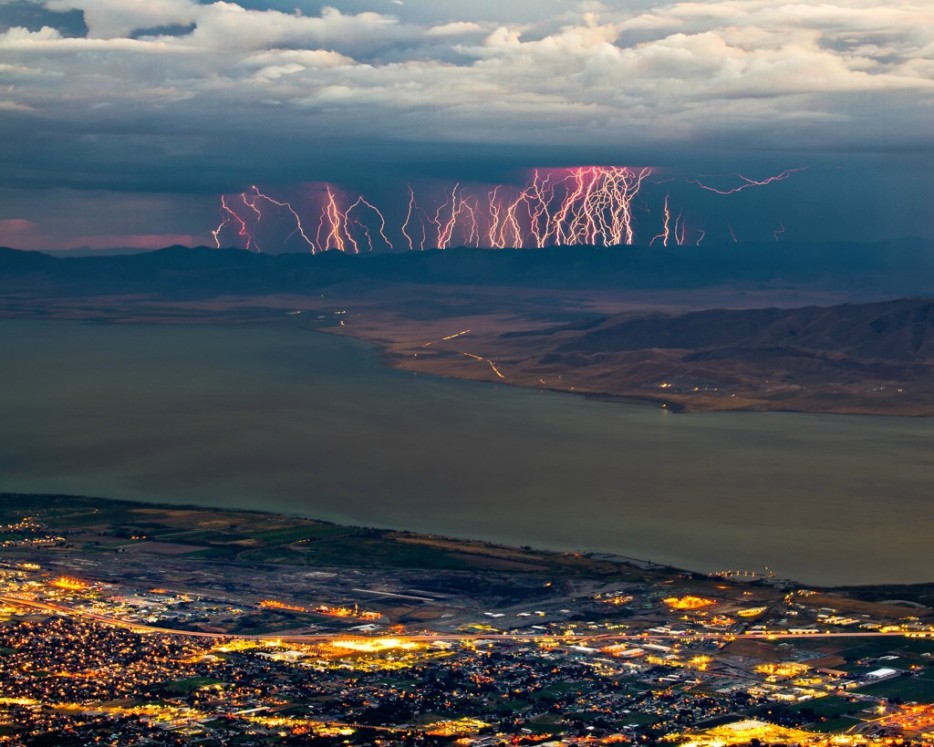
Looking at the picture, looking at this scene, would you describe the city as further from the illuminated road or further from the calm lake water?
the calm lake water

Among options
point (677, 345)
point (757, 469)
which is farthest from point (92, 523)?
point (677, 345)

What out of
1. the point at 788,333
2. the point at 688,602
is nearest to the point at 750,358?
the point at 788,333

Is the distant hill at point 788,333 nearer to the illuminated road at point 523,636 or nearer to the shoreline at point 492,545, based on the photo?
the shoreline at point 492,545

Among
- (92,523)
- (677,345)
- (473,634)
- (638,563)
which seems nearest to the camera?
(473,634)

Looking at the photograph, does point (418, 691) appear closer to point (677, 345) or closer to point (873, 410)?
point (873, 410)

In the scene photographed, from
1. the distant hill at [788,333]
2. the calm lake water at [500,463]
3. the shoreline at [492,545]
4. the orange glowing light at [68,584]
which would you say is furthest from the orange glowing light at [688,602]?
the distant hill at [788,333]

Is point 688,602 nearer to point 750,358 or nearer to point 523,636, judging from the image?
point 523,636

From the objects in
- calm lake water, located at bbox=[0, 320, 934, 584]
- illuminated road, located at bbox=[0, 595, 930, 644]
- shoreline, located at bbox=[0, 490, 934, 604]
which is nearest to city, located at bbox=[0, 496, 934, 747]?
illuminated road, located at bbox=[0, 595, 930, 644]

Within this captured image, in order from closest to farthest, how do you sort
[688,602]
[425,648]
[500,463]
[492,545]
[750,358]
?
[425,648]
[688,602]
[492,545]
[500,463]
[750,358]
